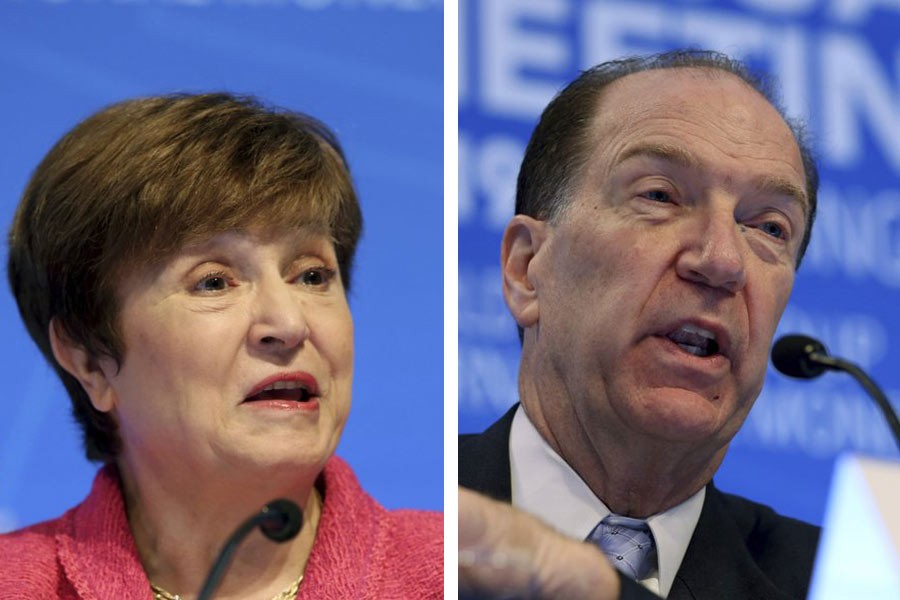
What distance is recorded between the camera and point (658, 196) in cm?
220

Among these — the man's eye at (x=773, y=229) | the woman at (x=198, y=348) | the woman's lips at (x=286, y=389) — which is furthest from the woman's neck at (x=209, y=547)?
the man's eye at (x=773, y=229)

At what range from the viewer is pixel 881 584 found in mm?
2020

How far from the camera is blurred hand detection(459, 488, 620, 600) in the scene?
2.03 metres

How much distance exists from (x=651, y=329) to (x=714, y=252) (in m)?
0.14

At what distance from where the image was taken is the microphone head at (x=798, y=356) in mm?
2113

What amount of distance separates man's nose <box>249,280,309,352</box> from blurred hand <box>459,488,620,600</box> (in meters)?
0.38

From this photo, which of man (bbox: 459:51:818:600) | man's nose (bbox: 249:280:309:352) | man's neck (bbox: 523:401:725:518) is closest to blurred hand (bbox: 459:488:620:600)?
man (bbox: 459:51:818:600)

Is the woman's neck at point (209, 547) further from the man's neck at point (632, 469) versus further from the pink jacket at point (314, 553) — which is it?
the man's neck at point (632, 469)

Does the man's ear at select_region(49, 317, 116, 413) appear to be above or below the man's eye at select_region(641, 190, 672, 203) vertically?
below

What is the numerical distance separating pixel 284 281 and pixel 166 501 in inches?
16.0

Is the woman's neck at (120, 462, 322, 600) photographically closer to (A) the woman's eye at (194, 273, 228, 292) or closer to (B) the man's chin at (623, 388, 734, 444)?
(A) the woman's eye at (194, 273, 228, 292)

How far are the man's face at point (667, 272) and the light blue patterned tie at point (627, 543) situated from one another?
120 mm

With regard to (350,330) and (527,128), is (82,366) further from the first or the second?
(527,128)

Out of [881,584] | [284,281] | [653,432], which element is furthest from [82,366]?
[881,584]
